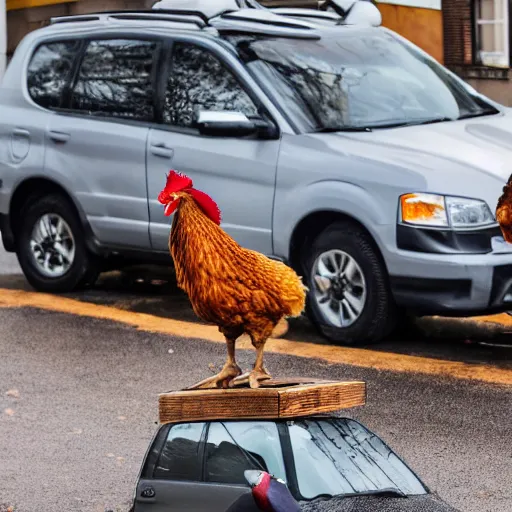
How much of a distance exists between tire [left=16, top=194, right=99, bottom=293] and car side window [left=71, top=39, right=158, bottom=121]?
2.56 feet

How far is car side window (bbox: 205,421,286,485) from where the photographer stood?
19.3 feet

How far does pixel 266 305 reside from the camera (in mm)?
6066

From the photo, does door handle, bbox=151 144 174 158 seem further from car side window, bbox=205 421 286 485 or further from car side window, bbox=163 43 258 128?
car side window, bbox=205 421 286 485

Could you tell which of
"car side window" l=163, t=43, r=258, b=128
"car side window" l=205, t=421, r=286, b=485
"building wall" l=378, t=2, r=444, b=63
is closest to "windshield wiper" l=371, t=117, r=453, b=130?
"car side window" l=163, t=43, r=258, b=128

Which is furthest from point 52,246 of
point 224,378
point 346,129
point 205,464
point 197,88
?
point 205,464

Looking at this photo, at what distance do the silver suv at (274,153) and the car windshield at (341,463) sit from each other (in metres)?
4.27

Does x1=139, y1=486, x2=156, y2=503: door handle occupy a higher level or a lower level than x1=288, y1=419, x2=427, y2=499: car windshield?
lower

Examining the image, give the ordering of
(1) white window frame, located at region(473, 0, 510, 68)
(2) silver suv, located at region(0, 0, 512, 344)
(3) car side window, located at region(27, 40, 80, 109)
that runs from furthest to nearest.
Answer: (1) white window frame, located at region(473, 0, 510, 68), (3) car side window, located at region(27, 40, 80, 109), (2) silver suv, located at region(0, 0, 512, 344)

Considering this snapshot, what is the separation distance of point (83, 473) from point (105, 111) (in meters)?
4.38

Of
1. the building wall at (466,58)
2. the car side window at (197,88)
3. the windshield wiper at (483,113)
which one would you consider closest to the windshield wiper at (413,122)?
the windshield wiper at (483,113)

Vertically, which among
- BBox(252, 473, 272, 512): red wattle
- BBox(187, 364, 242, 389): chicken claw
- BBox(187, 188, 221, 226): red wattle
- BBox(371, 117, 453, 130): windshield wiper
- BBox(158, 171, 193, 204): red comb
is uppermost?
BBox(158, 171, 193, 204): red comb

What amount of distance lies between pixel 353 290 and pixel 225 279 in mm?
4801

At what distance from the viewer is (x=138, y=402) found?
985cm

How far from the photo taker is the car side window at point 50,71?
1273 centimetres
